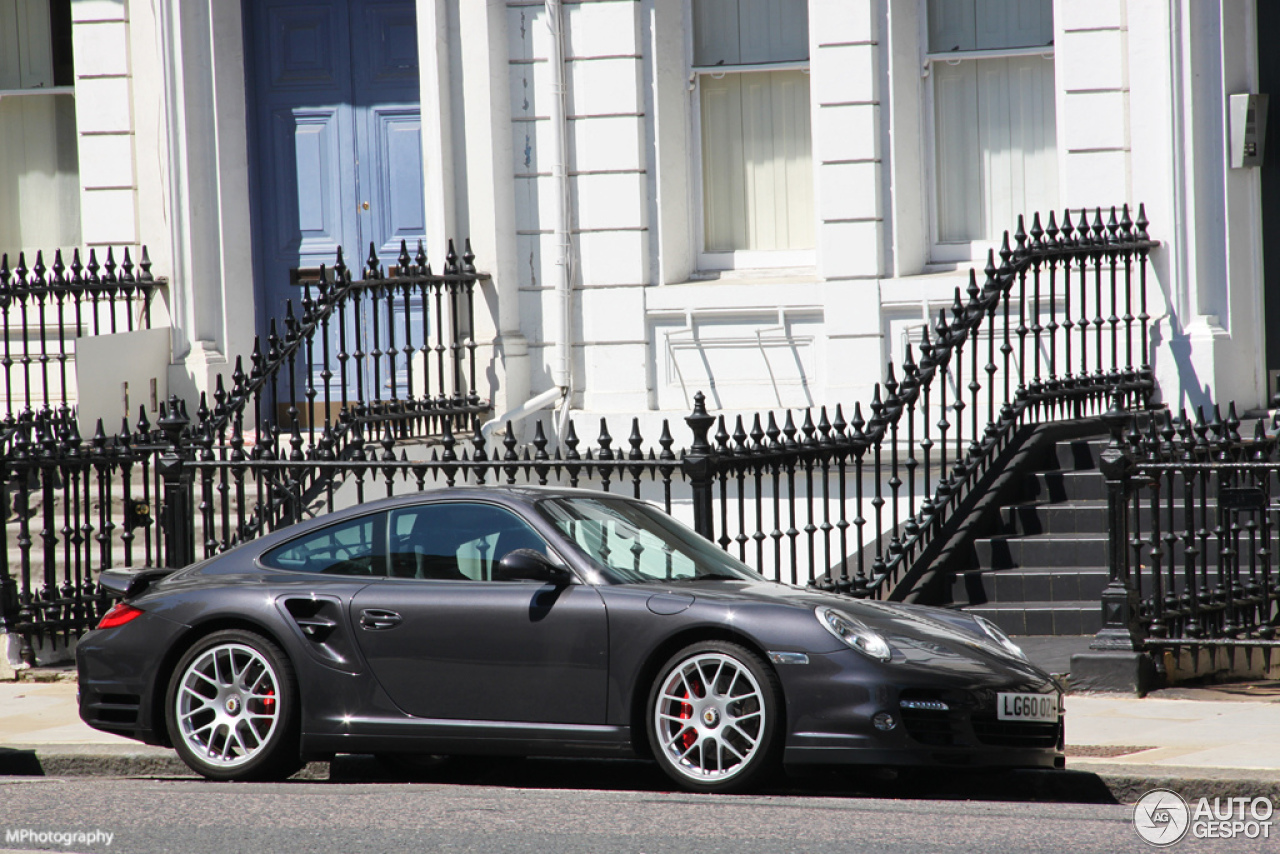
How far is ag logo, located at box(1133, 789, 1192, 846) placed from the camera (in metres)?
6.21

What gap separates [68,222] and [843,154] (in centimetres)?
689

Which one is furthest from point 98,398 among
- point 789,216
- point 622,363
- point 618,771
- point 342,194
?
point 618,771

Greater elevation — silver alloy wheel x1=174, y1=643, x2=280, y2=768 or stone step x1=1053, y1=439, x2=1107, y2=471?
stone step x1=1053, y1=439, x2=1107, y2=471

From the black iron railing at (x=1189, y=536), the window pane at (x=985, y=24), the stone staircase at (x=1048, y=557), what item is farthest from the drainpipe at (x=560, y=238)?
the black iron railing at (x=1189, y=536)

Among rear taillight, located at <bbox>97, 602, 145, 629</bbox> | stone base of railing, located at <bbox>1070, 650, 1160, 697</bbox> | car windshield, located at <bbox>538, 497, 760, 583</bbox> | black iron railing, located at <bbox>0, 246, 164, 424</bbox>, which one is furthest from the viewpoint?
black iron railing, located at <bbox>0, 246, 164, 424</bbox>

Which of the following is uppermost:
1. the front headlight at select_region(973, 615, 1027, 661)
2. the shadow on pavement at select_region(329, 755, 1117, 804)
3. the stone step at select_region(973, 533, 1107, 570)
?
the front headlight at select_region(973, 615, 1027, 661)

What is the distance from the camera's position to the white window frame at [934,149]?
551 inches

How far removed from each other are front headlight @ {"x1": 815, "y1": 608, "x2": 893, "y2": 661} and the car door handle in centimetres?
179

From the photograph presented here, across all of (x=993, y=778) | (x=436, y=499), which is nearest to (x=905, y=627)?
(x=993, y=778)

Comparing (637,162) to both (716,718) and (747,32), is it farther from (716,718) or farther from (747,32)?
(716,718)

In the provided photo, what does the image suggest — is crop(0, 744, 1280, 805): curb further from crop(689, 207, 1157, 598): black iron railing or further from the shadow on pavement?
crop(689, 207, 1157, 598): black iron railing

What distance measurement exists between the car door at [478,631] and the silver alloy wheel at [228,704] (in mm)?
494

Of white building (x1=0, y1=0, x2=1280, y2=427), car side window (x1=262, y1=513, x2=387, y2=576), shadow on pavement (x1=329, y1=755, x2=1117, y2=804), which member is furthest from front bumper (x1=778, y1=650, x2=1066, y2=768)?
white building (x1=0, y1=0, x2=1280, y2=427)

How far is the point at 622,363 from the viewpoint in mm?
14320
